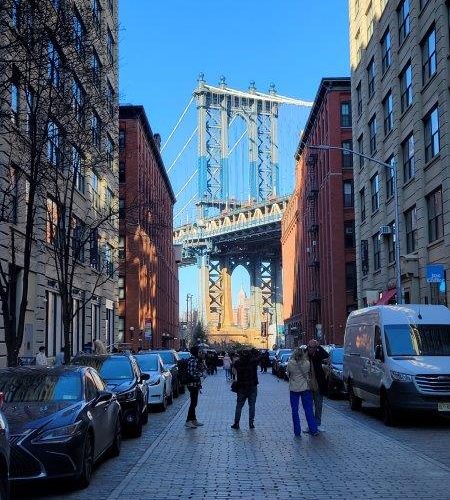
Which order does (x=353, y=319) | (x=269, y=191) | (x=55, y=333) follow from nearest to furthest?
(x=353, y=319)
(x=55, y=333)
(x=269, y=191)

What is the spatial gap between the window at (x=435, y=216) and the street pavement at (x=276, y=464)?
1422 centimetres

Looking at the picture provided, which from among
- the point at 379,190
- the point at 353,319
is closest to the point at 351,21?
the point at 379,190

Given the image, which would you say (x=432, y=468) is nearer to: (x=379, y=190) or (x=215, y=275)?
(x=379, y=190)

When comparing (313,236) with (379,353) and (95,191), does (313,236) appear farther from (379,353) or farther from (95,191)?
(379,353)

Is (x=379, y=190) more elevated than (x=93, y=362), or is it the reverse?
(x=379, y=190)

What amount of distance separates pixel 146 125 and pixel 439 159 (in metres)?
44.6

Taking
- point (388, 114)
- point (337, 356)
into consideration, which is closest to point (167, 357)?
→ point (337, 356)

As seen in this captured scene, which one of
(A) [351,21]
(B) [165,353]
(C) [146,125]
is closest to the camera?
(B) [165,353]

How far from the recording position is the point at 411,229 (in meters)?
33.3

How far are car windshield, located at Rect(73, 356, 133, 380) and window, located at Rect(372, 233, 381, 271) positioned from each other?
85.8 feet

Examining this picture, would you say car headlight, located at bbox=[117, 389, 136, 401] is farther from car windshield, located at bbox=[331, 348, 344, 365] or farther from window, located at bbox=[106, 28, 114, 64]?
car windshield, located at bbox=[331, 348, 344, 365]

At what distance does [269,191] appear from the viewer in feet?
419

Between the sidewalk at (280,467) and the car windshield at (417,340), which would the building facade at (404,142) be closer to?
the car windshield at (417,340)

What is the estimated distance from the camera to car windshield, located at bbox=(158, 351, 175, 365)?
26.7 m
